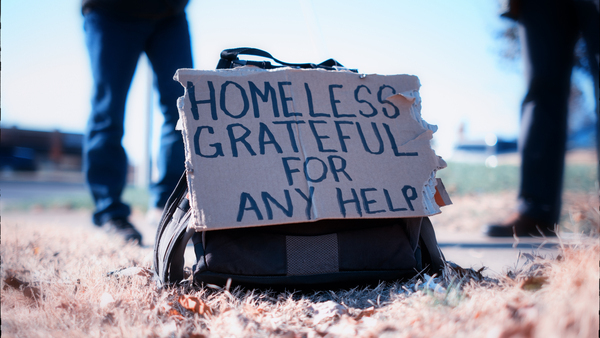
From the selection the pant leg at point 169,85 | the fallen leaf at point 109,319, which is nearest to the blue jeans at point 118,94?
the pant leg at point 169,85

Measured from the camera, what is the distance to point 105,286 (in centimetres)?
111

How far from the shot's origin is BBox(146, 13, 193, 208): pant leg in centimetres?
206

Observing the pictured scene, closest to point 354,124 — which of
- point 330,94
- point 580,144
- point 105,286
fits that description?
point 330,94

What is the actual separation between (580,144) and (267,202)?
15.3ft

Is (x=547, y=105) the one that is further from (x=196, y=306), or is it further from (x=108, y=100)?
(x=108, y=100)

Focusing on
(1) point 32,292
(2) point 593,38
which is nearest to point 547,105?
(2) point 593,38

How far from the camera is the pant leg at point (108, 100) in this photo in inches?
79.3

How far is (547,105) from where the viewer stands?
101 inches

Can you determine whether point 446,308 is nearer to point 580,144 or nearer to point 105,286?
point 105,286

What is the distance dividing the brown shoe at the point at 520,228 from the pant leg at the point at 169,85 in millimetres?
2286

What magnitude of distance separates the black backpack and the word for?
73mm

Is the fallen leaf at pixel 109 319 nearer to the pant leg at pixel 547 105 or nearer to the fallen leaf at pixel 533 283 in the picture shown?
the fallen leaf at pixel 533 283

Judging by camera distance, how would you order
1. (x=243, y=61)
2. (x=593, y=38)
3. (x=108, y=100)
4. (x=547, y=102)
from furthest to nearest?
(x=547, y=102) < (x=108, y=100) < (x=593, y=38) < (x=243, y=61)

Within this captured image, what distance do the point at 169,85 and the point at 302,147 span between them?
1168 mm
